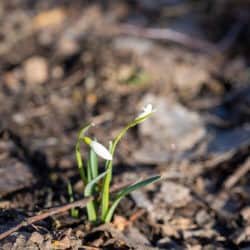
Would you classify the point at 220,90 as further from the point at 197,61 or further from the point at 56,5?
the point at 56,5

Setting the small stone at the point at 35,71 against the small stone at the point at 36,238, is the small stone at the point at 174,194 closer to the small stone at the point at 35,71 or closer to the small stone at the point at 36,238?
the small stone at the point at 36,238

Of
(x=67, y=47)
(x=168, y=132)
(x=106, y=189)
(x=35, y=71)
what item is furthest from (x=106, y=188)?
(x=67, y=47)

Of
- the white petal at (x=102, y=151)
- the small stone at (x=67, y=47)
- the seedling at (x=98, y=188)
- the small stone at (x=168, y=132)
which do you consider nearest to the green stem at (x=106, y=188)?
the seedling at (x=98, y=188)

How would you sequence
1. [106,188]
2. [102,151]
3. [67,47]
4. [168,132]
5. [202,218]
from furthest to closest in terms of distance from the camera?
[67,47] < [168,132] < [202,218] < [106,188] < [102,151]

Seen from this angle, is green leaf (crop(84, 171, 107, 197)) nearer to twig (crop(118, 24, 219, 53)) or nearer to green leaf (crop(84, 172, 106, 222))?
green leaf (crop(84, 172, 106, 222))

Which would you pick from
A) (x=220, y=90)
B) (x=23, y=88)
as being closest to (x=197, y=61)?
(x=220, y=90)

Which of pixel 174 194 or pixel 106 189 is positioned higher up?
pixel 106 189

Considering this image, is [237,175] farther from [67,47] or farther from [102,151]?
[67,47]

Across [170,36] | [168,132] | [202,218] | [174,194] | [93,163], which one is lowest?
[202,218]
